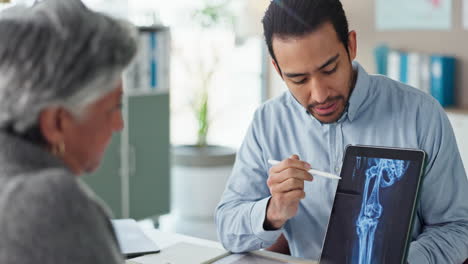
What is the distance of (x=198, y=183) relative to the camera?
4.46 m

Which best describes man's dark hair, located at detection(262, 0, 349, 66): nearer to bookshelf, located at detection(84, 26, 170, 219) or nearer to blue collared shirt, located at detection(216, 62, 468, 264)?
blue collared shirt, located at detection(216, 62, 468, 264)

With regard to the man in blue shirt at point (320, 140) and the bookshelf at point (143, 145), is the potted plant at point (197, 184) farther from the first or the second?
the man in blue shirt at point (320, 140)

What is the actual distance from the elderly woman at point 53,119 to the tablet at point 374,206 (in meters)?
0.69

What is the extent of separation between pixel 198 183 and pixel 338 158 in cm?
276

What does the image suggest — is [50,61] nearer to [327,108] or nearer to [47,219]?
[47,219]

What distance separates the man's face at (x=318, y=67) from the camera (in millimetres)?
1618

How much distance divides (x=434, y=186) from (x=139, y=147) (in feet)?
8.25

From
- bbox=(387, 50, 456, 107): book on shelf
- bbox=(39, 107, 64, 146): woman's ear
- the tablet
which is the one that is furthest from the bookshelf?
bbox=(39, 107, 64, 146): woman's ear

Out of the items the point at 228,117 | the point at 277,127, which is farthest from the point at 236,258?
the point at 228,117

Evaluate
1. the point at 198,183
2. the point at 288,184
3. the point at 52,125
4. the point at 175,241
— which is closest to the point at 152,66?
the point at 198,183

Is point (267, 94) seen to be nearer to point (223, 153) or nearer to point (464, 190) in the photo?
point (223, 153)

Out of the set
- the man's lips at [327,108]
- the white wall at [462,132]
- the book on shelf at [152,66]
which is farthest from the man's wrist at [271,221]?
the white wall at [462,132]

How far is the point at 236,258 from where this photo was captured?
1661 millimetres

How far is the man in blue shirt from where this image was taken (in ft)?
5.15
